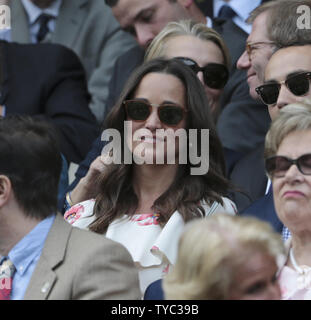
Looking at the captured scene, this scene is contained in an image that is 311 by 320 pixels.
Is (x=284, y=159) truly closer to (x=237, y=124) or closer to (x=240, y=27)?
(x=237, y=124)

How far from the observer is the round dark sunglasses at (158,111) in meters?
4.03

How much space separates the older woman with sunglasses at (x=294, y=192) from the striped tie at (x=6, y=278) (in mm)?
1054

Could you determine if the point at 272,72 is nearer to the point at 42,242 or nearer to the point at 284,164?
the point at 284,164

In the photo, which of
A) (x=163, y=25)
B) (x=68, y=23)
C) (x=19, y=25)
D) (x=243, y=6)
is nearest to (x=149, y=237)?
(x=163, y=25)

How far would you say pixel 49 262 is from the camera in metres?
3.30

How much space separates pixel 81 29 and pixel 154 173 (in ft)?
9.34

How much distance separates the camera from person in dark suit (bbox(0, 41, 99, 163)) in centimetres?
547

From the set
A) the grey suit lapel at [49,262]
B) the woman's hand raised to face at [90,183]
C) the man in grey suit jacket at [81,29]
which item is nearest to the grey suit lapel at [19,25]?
the man in grey suit jacket at [81,29]

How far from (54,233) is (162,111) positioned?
0.93 meters

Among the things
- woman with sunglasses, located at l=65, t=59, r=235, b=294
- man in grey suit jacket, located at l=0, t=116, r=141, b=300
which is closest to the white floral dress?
woman with sunglasses, located at l=65, t=59, r=235, b=294

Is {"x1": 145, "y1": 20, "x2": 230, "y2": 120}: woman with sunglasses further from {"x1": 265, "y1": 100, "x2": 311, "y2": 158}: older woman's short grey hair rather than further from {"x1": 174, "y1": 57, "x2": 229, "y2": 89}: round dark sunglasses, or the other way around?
{"x1": 265, "y1": 100, "x2": 311, "y2": 158}: older woman's short grey hair

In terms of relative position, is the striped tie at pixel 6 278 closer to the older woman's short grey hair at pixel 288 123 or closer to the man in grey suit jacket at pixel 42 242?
the man in grey suit jacket at pixel 42 242

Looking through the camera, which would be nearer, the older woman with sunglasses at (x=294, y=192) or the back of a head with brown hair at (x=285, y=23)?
the older woman with sunglasses at (x=294, y=192)
